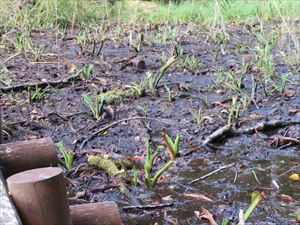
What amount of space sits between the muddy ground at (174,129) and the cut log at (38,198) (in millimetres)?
844

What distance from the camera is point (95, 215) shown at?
1.59m

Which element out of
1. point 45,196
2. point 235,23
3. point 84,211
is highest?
point 45,196

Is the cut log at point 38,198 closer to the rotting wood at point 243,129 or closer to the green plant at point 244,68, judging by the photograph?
the rotting wood at point 243,129

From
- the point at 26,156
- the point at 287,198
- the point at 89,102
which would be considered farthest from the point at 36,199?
the point at 89,102

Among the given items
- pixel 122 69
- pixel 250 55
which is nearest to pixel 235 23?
pixel 250 55

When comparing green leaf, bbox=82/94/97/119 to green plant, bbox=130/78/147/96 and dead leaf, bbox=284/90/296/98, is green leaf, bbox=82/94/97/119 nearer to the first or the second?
green plant, bbox=130/78/147/96

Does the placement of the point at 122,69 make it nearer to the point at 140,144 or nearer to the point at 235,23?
the point at 140,144

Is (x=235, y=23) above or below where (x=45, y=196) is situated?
below

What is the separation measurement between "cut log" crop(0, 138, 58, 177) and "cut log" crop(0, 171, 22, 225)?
39 cm

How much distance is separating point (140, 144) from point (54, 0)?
410 cm

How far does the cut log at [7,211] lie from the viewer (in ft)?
4.13

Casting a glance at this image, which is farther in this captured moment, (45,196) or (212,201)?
(212,201)

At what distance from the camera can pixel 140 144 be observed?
3.15 meters

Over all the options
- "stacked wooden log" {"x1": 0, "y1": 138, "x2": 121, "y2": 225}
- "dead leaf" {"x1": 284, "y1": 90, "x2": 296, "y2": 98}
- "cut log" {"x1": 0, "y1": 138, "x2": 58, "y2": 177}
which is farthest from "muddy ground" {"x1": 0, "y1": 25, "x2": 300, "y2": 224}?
"stacked wooden log" {"x1": 0, "y1": 138, "x2": 121, "y2": 225}
